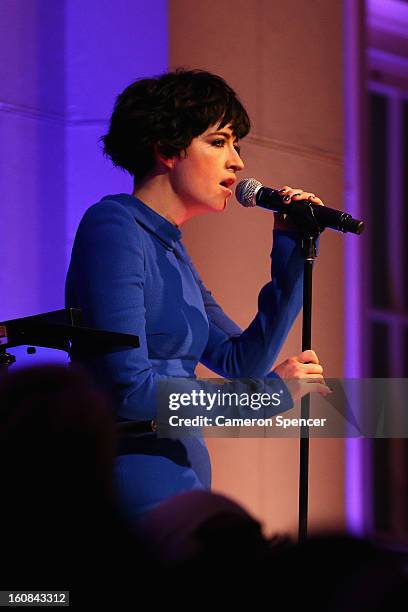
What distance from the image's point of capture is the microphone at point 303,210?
6.54 feet

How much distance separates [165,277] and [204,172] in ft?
0.90

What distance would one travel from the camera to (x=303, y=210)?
2.08m

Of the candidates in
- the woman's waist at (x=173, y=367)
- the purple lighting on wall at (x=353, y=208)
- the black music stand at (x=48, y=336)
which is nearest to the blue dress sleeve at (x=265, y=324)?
the woman's waist at (x=173, y=367)

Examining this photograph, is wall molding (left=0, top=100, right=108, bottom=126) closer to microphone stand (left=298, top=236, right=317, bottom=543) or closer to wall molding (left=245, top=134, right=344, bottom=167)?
wall molding (left=245, top=134, right=344, bottom=167)

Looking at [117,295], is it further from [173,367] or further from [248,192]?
[248,192]

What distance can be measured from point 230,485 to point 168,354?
60.5 inches

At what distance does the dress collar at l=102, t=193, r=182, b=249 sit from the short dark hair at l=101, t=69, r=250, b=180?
0.43 ft

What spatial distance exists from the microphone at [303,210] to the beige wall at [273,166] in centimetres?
115

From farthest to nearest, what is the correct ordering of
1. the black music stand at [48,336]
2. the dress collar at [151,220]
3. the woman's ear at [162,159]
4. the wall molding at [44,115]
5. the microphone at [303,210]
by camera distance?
the wall molding at [44,115]
the woman's ear at [162,159]
the dress collar at [151,220]
the microphone at [303,210]
the black music stand at [48,336]

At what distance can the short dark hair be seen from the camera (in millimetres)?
2189

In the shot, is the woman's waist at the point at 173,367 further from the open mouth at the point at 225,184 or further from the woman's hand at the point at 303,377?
the open mouth at the point at 225,184

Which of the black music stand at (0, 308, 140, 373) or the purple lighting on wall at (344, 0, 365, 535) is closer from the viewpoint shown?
the black music stand at (0, 308, 140, 373)

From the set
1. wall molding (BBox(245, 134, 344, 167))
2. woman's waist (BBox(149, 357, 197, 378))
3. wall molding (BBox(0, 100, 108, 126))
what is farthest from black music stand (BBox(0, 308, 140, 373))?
wall molding (BBox(245, 134, 344, 167))

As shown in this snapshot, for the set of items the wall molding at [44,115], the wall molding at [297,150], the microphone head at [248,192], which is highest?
the wall molding at [297,150]
